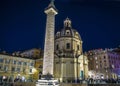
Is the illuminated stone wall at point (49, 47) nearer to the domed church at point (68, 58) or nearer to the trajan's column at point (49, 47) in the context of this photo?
the trajan's column at point (49, 47)

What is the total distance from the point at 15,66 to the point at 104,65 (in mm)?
31847

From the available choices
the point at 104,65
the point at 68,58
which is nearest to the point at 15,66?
the point at 68,58

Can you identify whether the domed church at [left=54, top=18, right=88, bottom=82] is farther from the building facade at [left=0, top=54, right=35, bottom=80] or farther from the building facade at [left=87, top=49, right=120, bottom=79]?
the building facade at [left=87, top=49, right=120, bottom=79]

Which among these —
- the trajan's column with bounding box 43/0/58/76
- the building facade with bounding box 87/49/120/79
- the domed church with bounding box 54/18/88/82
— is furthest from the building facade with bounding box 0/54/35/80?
the building facade with bounding box 87/49/120/79

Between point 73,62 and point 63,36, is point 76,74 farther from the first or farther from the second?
point 63,36

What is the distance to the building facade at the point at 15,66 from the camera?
123 feet

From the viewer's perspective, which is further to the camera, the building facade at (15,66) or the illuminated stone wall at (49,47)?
the building facade at (15,66)

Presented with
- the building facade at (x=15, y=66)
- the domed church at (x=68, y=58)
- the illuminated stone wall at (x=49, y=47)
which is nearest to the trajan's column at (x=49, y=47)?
the illuminated stone wall at (x=49, y=47)

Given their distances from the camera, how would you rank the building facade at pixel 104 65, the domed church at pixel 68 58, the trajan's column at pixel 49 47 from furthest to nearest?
1. the building facade at pixel 104 65
2. the domed church at pixel 68 58
3. the trajan's column at pixel 49 47

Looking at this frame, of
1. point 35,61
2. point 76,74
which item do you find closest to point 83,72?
point 76,74

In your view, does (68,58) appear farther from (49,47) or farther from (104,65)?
(104,65)

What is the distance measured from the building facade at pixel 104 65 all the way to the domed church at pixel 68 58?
1227 centimetres

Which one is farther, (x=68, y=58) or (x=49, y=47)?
(x=68, y=58)

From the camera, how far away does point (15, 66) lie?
3978 centimetres
